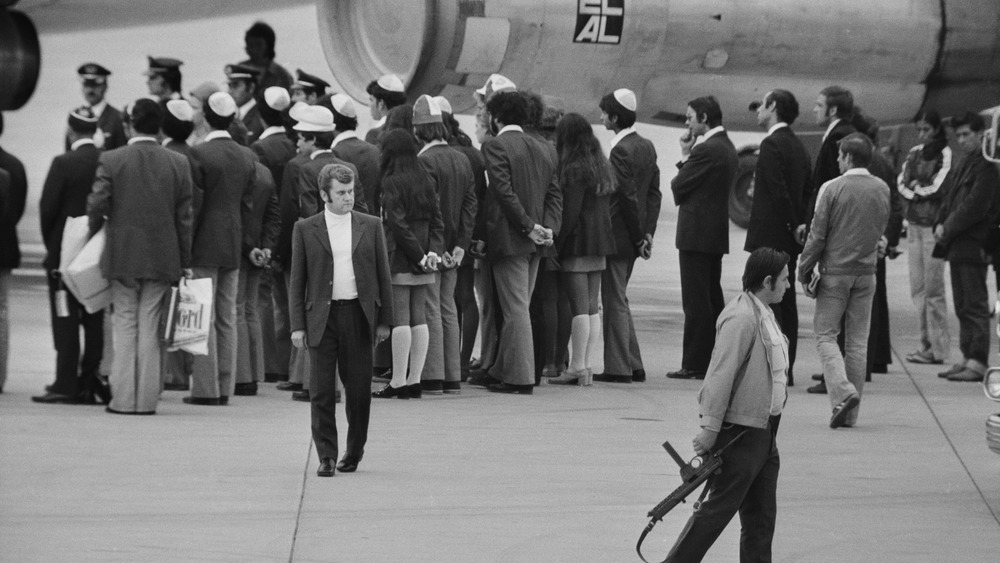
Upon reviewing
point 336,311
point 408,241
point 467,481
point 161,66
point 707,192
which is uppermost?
point 161,66

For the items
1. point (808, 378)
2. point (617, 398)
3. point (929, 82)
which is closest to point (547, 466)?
point (617, 398)

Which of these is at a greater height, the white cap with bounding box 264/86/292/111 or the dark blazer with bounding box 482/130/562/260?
the white cap with bounding box 264/86/292/111

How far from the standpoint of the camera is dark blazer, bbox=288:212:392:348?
704cm

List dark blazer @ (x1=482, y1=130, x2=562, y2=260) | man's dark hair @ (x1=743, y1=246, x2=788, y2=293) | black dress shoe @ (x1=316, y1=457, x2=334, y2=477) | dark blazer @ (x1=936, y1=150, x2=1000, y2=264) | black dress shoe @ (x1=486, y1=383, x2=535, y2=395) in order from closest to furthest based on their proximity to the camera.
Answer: man's dark hair @ (x1=743, y1=246, x2=788, y2=293), black dress shoe @ (x1=316, y1=457, x2=334, y2=477), dark blazer @ (x1=482, y1=130, x2=562, y2=260), black dress shoe @ (x1=486, y1=383, x2=535, y2=395), dark blazer @ (x1=936, y1=150, x2=1000, y2=264)

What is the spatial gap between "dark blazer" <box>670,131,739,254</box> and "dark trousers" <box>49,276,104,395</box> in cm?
380

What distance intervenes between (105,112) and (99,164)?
312 cm

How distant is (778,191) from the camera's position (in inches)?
395

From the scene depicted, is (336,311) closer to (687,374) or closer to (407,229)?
(407,229)

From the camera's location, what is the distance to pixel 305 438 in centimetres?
800

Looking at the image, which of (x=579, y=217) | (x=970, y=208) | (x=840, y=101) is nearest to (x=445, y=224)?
(x=579, y=217)

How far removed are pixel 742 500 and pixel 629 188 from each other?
5.18 m

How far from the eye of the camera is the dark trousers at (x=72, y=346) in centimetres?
885

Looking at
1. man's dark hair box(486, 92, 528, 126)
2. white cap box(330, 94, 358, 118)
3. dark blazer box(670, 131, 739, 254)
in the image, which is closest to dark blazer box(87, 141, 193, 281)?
white cap box(330, 94, 358, 118)

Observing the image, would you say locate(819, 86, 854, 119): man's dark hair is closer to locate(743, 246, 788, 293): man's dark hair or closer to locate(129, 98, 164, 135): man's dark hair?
locate(129, 98, 164, 135): man's dark hair
